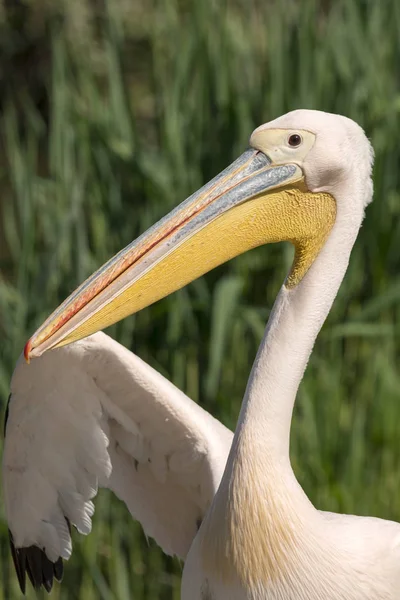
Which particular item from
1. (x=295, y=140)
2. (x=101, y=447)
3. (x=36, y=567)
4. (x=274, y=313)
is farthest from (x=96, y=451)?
(x=295, y=140)

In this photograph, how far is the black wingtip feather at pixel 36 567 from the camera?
3.52 meters

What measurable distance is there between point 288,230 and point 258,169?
0.51 ft

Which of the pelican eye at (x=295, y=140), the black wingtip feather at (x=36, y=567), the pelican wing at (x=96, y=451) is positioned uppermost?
the pelican eye at (x=295, y=140)

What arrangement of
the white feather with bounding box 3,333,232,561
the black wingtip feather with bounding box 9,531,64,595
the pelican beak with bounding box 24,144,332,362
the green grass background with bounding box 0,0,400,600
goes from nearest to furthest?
the pelican beak with bounding box 24,144,332,362
the white feather with bounding box 3,333,232,561
the black wingtip feather with bounding box 9,531,64,595
the green grass background with bounding box 0,0,400,600

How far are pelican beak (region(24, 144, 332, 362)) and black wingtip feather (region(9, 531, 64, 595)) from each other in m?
1.29

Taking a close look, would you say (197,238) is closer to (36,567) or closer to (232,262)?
(36,567)

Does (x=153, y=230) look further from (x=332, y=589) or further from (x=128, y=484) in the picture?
(x=128, y=484)

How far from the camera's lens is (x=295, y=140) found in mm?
2494

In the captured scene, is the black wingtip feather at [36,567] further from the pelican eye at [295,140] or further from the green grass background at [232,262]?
the pelican eye at [295,140]

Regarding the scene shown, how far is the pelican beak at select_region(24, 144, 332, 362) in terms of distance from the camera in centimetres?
247

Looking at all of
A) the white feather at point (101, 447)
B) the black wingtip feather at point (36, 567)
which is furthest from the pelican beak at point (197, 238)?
the black wingtip feather at point (36, 567)

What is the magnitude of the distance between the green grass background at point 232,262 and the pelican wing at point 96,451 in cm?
29

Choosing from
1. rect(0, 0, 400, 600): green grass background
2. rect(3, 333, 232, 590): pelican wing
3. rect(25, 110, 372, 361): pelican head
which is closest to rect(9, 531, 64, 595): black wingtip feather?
rect(3, 333, 232, 590): pelican wing

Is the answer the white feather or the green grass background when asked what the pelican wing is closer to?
the white feather
